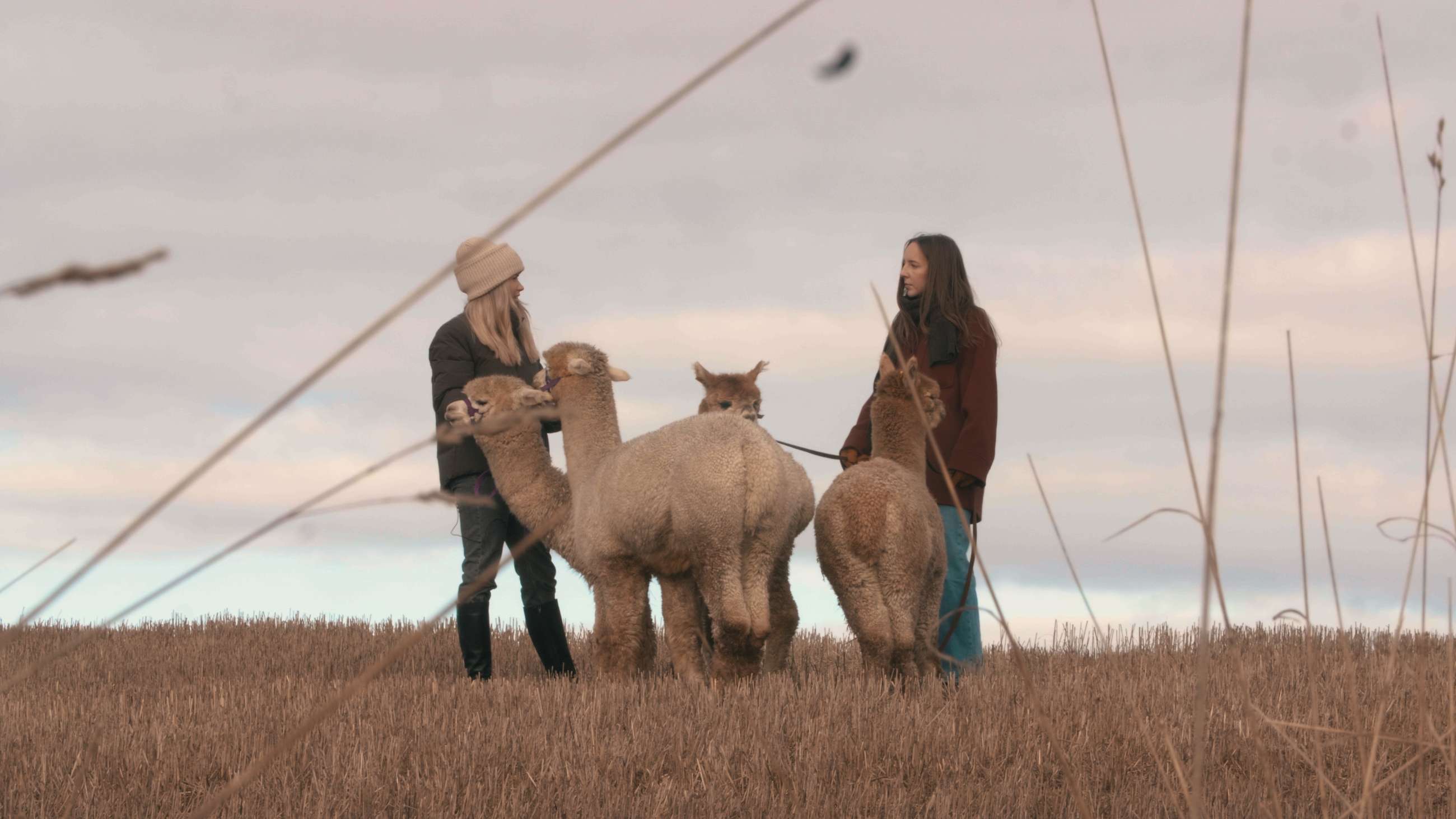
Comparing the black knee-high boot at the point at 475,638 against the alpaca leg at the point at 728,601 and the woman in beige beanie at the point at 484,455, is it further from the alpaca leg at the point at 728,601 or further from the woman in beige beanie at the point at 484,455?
the alpaca leg at the point at 728,601

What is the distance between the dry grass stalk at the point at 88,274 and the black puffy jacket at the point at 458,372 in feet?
24.5

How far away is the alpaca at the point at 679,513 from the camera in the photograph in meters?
7.31

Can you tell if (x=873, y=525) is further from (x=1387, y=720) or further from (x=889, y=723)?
(x=1387, y=720)

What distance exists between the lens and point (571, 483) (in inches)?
319

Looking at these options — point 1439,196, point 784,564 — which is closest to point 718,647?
point 784,564

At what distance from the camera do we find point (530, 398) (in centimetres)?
779

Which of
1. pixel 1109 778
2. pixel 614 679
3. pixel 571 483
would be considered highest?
pixel 571 483

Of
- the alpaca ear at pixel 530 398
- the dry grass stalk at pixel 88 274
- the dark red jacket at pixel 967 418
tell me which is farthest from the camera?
the dark red jacket at pixel 967 418

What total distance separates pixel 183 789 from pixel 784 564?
3.48 m

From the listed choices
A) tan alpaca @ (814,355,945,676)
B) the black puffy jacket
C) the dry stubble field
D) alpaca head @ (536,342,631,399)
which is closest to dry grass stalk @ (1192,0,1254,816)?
the dry stubble field

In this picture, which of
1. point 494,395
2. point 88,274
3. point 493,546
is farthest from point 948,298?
point 88,274

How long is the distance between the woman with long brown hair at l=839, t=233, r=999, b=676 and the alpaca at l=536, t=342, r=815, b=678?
116 centimetres

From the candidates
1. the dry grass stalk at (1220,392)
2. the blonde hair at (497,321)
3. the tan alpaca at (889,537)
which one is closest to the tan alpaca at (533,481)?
the blonde hair at (497,321)

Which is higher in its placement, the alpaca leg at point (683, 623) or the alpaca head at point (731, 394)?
the alpaca head at point (731, 394)
